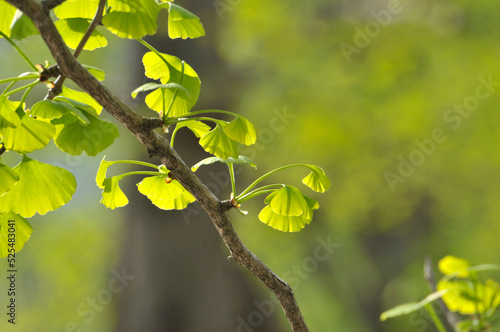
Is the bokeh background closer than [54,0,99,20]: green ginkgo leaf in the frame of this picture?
No

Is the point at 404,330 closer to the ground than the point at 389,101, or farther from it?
closer to the ground

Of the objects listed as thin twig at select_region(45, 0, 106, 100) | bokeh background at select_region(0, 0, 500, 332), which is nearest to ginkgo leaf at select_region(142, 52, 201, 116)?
thin twig at select_region(45, 0, 106, 100)

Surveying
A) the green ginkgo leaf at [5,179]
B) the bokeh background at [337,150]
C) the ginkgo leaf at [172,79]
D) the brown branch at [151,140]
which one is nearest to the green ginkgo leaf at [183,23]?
the ginkgo leaf at [172,79]

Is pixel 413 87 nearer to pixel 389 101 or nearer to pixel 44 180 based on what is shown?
pixel 389 101

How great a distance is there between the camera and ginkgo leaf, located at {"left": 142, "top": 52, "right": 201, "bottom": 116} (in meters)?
0.63

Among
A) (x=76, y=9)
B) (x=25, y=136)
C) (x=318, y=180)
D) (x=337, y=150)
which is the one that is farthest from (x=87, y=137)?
(x=337, y=150)

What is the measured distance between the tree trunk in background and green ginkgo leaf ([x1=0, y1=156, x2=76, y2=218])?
2655mm

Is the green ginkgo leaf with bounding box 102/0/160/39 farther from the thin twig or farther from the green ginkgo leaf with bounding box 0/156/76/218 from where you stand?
the green ginkgo leaf with bounding box 0/156/76/218

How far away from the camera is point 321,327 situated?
18.6 ft

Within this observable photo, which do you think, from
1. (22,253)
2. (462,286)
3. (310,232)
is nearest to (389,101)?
(310,232)

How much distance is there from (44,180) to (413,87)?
3.79 metres

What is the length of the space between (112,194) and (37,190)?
10 cm

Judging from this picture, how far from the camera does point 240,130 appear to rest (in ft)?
1.95

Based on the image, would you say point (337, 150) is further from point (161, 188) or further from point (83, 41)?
point (83, 41)
